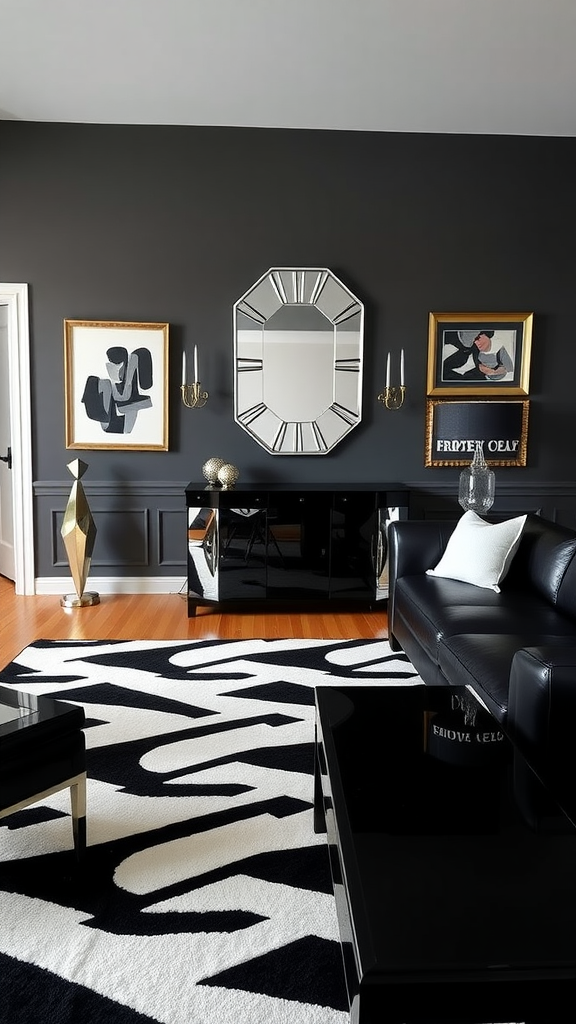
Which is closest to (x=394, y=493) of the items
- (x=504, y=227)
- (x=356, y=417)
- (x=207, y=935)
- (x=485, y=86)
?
(x=356, y=417)

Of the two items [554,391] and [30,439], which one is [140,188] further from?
[554,391]

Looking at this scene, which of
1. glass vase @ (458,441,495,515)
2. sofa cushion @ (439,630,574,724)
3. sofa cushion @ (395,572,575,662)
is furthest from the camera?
glass vase @ (458,441,495,515)

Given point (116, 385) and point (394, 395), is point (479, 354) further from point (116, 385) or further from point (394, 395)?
point (116, 385)

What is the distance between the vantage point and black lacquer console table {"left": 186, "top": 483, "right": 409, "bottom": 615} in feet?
14.9

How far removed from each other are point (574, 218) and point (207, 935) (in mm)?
4810

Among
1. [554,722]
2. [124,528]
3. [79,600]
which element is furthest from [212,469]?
[554,722]

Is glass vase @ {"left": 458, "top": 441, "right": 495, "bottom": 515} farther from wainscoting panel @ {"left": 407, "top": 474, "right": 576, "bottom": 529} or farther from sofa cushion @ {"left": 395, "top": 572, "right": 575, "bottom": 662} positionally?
sofa cushion @ {"left": 395, "top": 572, "right": 575, "bottom": 662}

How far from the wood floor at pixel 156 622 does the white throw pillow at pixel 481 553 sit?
0.82 meters

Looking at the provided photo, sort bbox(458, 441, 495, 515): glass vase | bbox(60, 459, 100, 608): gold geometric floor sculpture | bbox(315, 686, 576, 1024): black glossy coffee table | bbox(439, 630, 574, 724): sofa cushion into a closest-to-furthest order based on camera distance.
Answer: bbox(315, 686, 576, 1024): black glossy coffee table, bbox(439, 630, 574, 724): sofa cushion, bbox(458, 441, 495, 515): glass vase, bbox(60, 459, 100, 608): gold geometric floor sculpture

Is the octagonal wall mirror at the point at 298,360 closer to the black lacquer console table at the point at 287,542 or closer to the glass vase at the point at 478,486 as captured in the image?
→ the black lacquer console table at the point at 287,542

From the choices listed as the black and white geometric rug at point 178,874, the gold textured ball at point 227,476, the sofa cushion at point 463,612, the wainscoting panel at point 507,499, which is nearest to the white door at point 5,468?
the gold textured ball at point 227,476

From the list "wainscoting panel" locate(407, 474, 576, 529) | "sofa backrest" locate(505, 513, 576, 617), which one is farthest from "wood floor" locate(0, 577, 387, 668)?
"sofa backrest" locate(505, 513, 576, 617)

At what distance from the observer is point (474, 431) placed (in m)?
5.00

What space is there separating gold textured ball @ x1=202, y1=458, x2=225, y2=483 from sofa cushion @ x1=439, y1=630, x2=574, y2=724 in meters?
2.33
